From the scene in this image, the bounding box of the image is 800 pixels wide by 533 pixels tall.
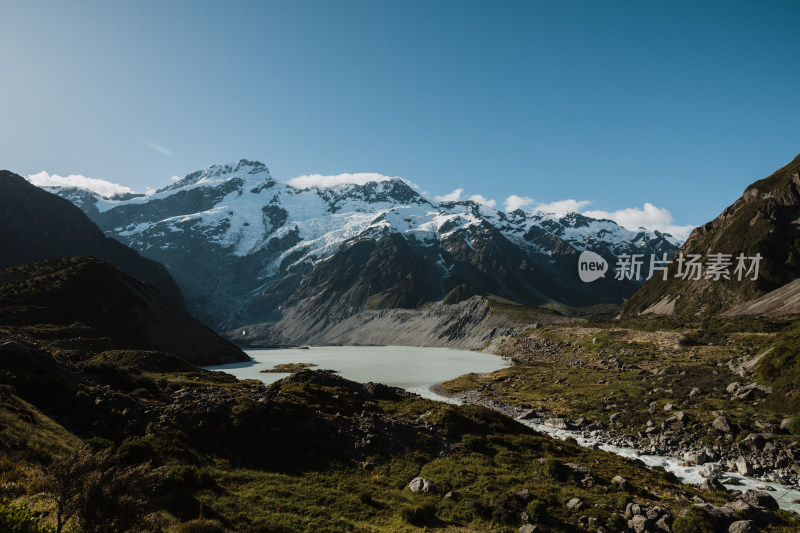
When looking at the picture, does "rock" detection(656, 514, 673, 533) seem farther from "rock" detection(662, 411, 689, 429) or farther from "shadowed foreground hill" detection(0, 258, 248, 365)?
"shadowed foreground hill" detection(0, 258, 248, 365)

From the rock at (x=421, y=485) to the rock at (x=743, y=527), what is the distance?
18208 millimetres

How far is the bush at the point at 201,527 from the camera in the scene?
62.8ft

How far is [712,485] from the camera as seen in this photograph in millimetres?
32812

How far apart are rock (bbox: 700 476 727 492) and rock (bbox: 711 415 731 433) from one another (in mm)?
14026

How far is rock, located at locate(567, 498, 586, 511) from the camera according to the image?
26.6 m

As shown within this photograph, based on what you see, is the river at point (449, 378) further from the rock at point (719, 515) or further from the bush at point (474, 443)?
the bush at point (474, 443)

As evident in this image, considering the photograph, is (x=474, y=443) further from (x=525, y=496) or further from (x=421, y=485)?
(x=525, y=496)

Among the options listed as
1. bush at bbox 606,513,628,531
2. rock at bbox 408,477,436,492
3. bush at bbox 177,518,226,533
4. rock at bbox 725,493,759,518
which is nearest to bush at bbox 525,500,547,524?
bush at bbox 606,513,628,531

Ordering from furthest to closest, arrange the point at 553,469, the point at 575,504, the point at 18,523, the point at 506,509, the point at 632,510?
the point at 553,469 < the point at 575,504 < the point at 506,509 < the point at 632,510 < the point at 18,523


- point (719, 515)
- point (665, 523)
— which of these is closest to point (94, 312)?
point (665, 523)

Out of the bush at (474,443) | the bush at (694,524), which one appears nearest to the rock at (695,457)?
the bush at (694,524)

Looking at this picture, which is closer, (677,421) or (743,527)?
(743,527)

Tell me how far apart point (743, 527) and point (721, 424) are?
2634 cm

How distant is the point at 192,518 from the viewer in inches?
848
